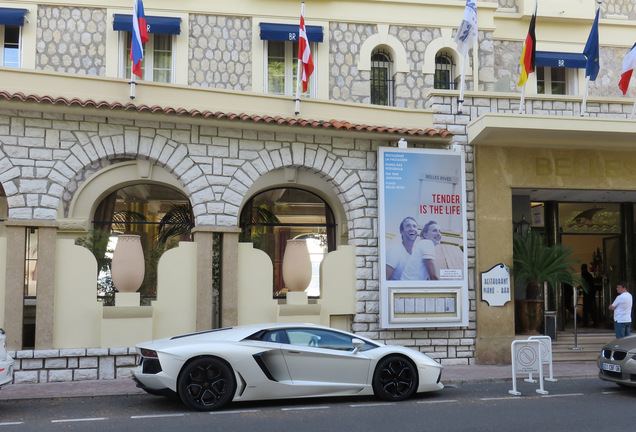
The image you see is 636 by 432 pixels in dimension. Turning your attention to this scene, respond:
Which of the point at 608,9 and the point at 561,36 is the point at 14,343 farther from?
the point at 608,9

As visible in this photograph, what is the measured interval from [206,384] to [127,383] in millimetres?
3058

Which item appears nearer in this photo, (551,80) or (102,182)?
(102,182)

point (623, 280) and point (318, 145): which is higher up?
point (318, 145)

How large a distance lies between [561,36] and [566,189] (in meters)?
7.30

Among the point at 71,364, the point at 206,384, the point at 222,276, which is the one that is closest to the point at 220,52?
the point at 222,276

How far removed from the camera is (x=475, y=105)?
609 inches

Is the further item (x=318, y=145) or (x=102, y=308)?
(x=318, y=145)

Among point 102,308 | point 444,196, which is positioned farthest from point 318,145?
point 102,308

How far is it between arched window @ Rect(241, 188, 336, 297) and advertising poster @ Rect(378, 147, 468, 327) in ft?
9.29

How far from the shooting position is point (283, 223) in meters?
16.9

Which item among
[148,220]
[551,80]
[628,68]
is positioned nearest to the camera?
[628,68]

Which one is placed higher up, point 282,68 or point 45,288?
point 282,68

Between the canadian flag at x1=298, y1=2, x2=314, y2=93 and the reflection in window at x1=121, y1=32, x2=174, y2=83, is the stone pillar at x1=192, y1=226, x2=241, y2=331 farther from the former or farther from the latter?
the reflection in window at x1=121, y1=32, x2=174, y2=83

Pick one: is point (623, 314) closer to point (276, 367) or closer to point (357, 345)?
point (357, 345)
